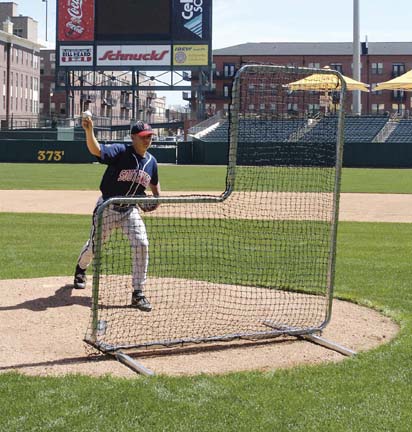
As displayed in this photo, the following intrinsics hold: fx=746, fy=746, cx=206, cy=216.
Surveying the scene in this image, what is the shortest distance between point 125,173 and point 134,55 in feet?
157

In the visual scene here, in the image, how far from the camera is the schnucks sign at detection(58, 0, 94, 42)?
53.3 metres

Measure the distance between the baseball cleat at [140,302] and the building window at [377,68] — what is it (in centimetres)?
9171

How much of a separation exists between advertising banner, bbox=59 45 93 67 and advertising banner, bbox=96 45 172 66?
72 centimetres

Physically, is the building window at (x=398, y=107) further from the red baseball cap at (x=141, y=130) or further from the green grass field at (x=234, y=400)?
the green grass field at (x=234, y=400)

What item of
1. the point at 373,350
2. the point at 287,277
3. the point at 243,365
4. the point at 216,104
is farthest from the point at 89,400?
the point at 216,104

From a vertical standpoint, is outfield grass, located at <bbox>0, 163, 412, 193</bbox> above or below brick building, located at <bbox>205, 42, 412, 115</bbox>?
below

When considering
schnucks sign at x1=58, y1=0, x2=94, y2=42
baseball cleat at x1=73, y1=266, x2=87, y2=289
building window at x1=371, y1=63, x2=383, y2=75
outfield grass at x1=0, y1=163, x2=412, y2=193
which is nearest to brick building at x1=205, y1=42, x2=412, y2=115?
building window at x1=371, y1=63, x2=383, y2=75

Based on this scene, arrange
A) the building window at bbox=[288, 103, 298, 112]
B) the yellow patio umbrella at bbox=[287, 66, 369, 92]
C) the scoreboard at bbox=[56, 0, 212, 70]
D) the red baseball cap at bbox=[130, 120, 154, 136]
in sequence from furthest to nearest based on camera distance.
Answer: the scoreboard at bbox=[56, 0, 212, 70] → the building window at bbox=[288, 103, 298, 112] → the red baseball cap at bbox=[130, 120, 154, 136] → the yellow patio umbrella at bbox=[287, 66, 369, 92]

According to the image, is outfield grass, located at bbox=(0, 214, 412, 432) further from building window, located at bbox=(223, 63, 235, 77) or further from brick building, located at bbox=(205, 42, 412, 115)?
building window, located at bbox=(223, 63, 235, 77)

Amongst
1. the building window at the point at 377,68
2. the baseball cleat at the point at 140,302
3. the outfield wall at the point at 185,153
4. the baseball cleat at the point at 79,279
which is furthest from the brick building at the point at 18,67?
the baseball cleat at the point at 140,302

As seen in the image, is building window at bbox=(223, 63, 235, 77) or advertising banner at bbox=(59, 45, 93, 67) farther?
building window at bbox=(223, 63, 235, 77)

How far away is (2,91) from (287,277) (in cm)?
7973

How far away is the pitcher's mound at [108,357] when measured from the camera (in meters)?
5.65

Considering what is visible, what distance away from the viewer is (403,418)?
4.57 metres
